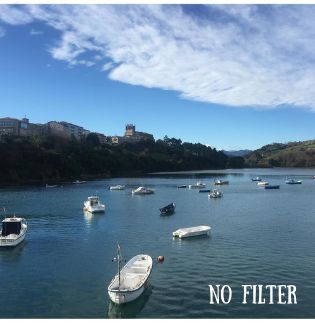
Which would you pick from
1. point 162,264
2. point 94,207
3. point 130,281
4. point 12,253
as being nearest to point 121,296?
point 130,281

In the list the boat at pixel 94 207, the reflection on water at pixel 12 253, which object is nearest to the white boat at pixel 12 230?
the reflection on water at pixel 12 253

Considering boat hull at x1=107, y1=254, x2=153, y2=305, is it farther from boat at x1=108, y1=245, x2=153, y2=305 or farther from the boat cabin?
the boat cabin

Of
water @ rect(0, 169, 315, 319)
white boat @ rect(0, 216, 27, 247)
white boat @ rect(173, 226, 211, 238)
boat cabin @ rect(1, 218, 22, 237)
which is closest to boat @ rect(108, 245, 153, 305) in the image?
water @ rect(0, 169, 315, 319)

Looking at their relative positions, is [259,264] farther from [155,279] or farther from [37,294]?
[37,294]

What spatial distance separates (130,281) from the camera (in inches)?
971

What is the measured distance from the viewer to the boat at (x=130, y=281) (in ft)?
72.5

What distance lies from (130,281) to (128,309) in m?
2.87

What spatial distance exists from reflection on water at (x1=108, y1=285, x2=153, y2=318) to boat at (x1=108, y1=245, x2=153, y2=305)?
32 cm

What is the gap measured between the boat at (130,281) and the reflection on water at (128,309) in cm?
32

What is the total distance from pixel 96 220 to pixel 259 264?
32.5 metres

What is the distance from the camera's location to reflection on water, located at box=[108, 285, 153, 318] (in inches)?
839

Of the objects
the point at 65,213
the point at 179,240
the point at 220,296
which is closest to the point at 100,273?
the point at 220,296

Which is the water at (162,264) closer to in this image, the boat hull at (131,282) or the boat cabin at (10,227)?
the boat hull at (131,282)

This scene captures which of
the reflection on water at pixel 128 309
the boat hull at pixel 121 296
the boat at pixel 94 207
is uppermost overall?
the boat at pixel 94 207
